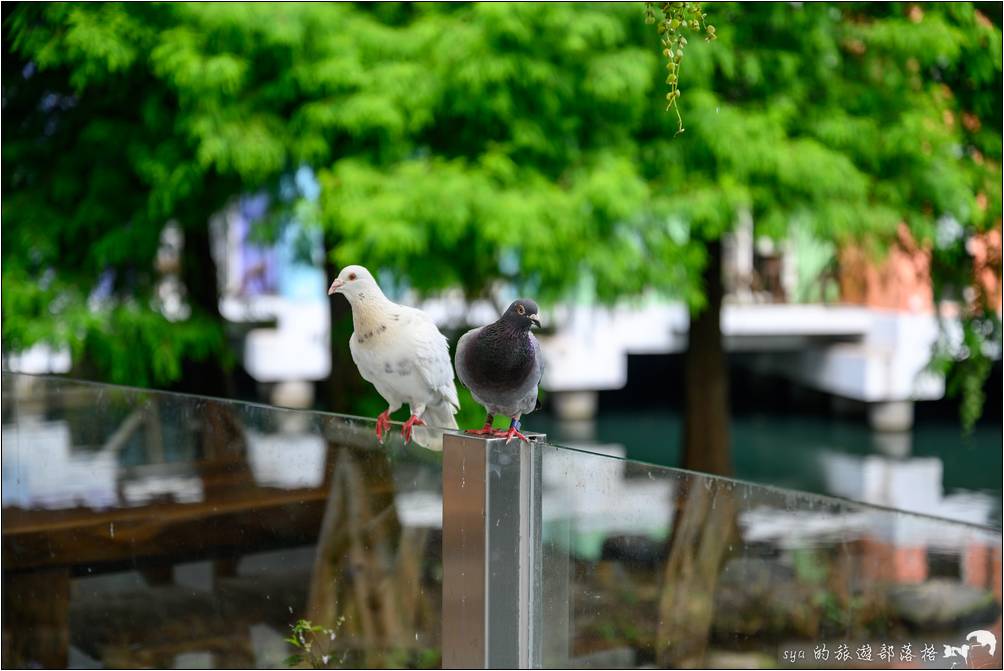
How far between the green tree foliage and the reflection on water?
3524 mm

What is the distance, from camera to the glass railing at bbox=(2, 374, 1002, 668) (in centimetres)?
203

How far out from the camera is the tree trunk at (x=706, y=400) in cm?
652

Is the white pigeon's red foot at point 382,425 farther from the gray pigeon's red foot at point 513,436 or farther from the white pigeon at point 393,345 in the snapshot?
the gray pigeon's red foot at point 513,436

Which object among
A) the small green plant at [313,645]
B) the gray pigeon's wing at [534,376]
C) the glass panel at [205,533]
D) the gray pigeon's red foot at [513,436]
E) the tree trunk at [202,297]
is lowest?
the small green plant at [313,645]

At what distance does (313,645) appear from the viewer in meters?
2.90

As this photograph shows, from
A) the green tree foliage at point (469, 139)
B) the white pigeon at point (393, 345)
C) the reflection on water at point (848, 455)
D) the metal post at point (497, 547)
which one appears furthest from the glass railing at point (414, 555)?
the reflection on water at point (848, 455)

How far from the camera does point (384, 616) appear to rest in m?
2.78

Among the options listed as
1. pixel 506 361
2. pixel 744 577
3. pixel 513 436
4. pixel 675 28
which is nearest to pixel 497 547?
pixel 513 436

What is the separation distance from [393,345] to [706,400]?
14.3 ft

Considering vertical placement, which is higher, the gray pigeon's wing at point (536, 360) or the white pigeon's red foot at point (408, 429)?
the gray pigeon's wing at point (536, 360)

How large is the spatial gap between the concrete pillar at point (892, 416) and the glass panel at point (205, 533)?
925 centimetres

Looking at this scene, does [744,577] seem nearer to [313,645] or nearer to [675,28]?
[313,645]

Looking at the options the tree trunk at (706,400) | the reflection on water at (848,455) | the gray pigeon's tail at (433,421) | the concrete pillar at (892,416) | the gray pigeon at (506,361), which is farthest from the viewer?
the concrete pillar at (892,416)

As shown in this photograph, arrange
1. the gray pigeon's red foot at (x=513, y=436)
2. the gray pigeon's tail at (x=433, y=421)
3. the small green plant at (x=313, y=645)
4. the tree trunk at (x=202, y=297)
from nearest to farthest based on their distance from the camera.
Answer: the gray pigeon's red foot at (x=513, y=436), the gray pigeon's tail at (x=433, y=421), the small green plant at (x=313, y=645), the tree trunk at (x=202, y=297)
